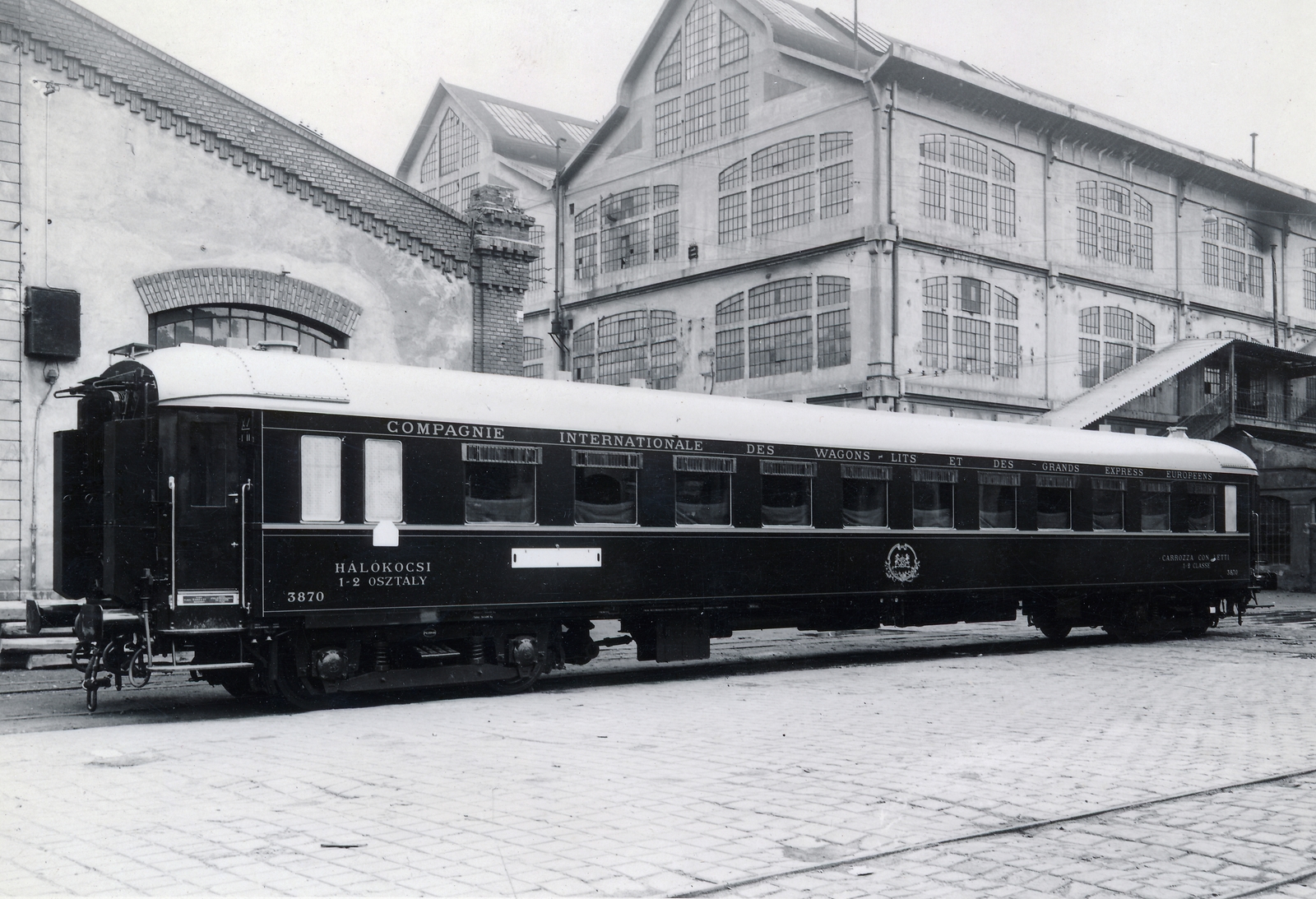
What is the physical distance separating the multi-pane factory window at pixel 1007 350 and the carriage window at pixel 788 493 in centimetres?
2028

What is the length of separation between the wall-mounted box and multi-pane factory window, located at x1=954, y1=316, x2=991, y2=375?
22.8 metres

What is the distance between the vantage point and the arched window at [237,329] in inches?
691

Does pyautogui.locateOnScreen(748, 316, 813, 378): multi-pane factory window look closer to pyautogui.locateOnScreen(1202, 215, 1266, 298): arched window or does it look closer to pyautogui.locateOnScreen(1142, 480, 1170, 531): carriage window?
pyautogui.locateOnScreen(1142, 480, 1170, 531): carriage window

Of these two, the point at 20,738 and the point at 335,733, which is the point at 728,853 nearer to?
the point at 335,733

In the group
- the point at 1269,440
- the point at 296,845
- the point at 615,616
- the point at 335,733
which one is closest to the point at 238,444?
the point at 335,733

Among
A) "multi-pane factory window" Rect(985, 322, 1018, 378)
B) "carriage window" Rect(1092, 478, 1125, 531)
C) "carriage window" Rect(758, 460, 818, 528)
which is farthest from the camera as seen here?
→ "multi-pane factory window" Rect(985, 322, 1018, 378)

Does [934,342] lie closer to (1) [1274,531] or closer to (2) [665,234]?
(2) [665,234]

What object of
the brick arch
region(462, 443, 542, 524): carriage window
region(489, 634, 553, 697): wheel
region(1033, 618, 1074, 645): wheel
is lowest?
region(1033, 618, 1074, 645): wheel

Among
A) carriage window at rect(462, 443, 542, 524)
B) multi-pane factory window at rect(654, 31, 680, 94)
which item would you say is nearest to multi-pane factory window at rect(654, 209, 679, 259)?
multi-pane factory window at rect(654, 31, 680, 94)

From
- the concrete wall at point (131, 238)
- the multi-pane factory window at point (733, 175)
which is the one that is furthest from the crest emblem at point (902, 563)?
the multi-pane factory window at point (733, 175)

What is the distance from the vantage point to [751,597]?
14.8 metres

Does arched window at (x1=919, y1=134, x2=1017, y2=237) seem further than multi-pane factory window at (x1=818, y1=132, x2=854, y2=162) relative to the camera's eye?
Yes

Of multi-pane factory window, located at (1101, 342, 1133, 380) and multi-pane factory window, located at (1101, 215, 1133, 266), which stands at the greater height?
multi-pane factory window, located at (1101, 215, 1133, 266)

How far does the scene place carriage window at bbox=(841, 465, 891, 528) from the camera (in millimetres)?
15797
